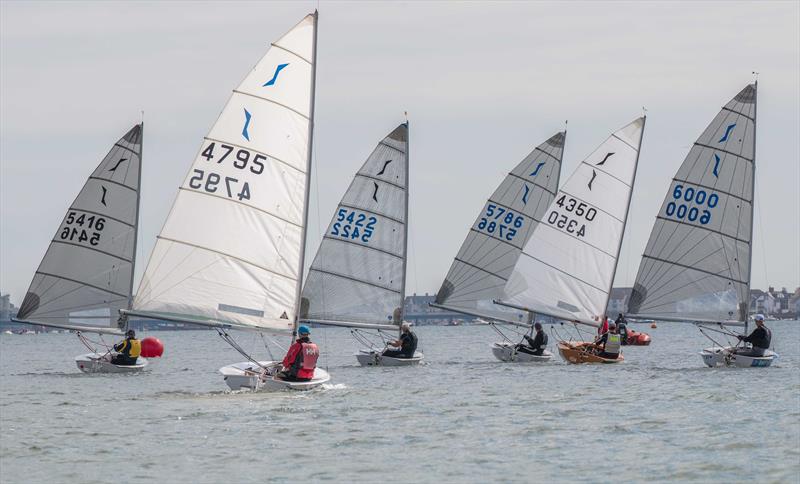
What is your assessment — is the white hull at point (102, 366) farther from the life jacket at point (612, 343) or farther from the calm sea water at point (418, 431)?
the life jacket at point (612, 343)

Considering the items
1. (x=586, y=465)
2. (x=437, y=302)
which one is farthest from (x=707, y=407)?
(x=437, y=302)

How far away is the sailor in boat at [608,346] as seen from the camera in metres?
41.8

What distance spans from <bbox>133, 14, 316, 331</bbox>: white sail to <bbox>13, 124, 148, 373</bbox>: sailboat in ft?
39.9

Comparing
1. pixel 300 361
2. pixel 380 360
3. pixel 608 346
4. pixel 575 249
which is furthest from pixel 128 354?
pixel 608 346

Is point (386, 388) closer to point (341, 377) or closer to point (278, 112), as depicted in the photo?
point (341, 377)

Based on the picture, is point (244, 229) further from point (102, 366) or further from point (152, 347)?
point (152, 347)

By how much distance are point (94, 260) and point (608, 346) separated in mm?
15453

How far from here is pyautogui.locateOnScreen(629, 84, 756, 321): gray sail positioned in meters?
40.2

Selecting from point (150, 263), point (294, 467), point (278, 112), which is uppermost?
point (278, 112)

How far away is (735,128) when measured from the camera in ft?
132

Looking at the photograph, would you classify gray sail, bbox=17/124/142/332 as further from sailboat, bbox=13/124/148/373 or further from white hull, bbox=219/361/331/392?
white hull, bbox=219/361/331/392

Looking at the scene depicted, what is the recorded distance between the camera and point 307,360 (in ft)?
95.3

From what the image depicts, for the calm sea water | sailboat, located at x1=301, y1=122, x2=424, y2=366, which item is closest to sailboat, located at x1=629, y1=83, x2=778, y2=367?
the calm sea water

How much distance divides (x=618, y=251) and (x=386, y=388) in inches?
530
